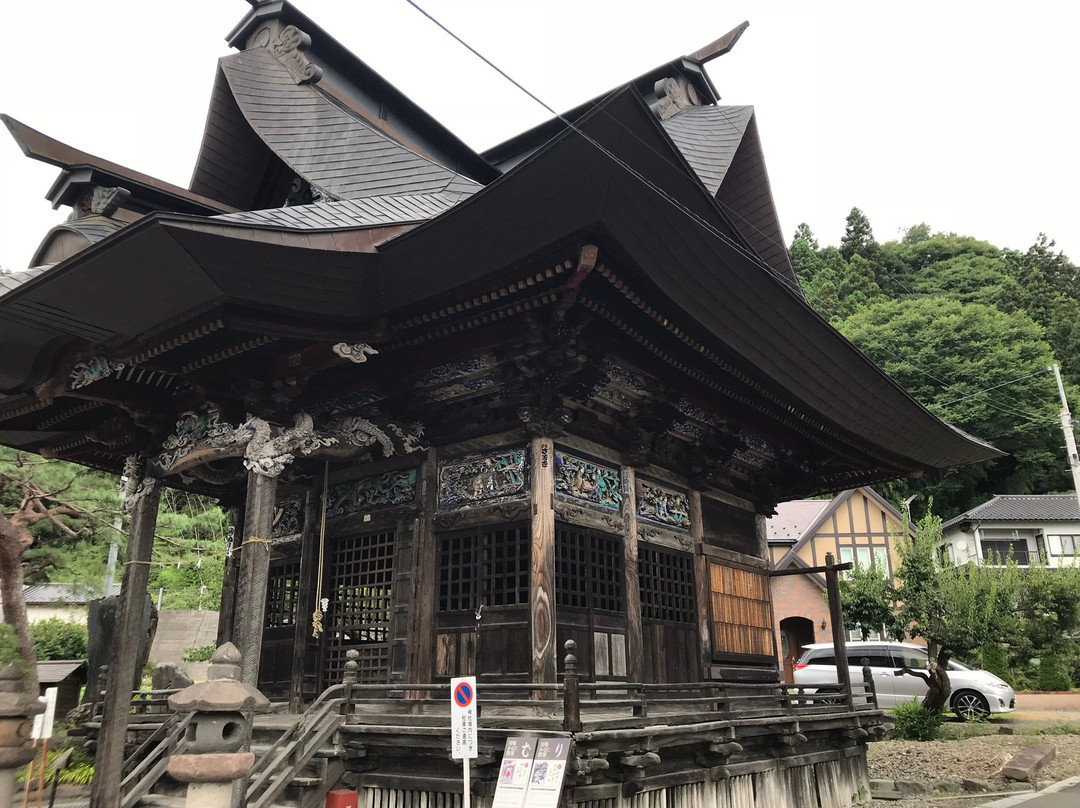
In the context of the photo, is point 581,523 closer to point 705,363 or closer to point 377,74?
point 705,363

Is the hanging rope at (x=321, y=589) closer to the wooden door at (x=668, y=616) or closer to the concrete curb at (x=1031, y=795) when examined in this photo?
the wooden door at (x=668, y=616)

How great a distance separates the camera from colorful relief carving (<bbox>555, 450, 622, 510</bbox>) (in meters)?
9.12

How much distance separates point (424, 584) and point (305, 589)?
2025 mm

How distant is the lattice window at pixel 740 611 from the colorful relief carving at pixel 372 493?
4635 millimetres

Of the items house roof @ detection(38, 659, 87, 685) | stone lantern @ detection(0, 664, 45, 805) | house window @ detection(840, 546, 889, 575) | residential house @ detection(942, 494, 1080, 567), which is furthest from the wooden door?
residential house @ detection(942, 494, 1080, 567)

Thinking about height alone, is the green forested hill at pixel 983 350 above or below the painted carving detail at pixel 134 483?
above

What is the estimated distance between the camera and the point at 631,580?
973 cm

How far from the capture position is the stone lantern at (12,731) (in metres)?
6.33

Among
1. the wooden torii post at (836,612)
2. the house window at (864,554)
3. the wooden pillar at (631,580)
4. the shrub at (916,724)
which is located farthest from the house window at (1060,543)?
the wooden pillar at (631,580)

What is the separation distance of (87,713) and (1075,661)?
27796mm

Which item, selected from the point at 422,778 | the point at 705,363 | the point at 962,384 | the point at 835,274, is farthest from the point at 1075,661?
the point at 835,274

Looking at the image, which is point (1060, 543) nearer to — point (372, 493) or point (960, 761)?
point (960, 761)

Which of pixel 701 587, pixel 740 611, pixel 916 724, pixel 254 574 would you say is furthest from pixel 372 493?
pixel 916 724

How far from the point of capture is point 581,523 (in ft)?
30.2
